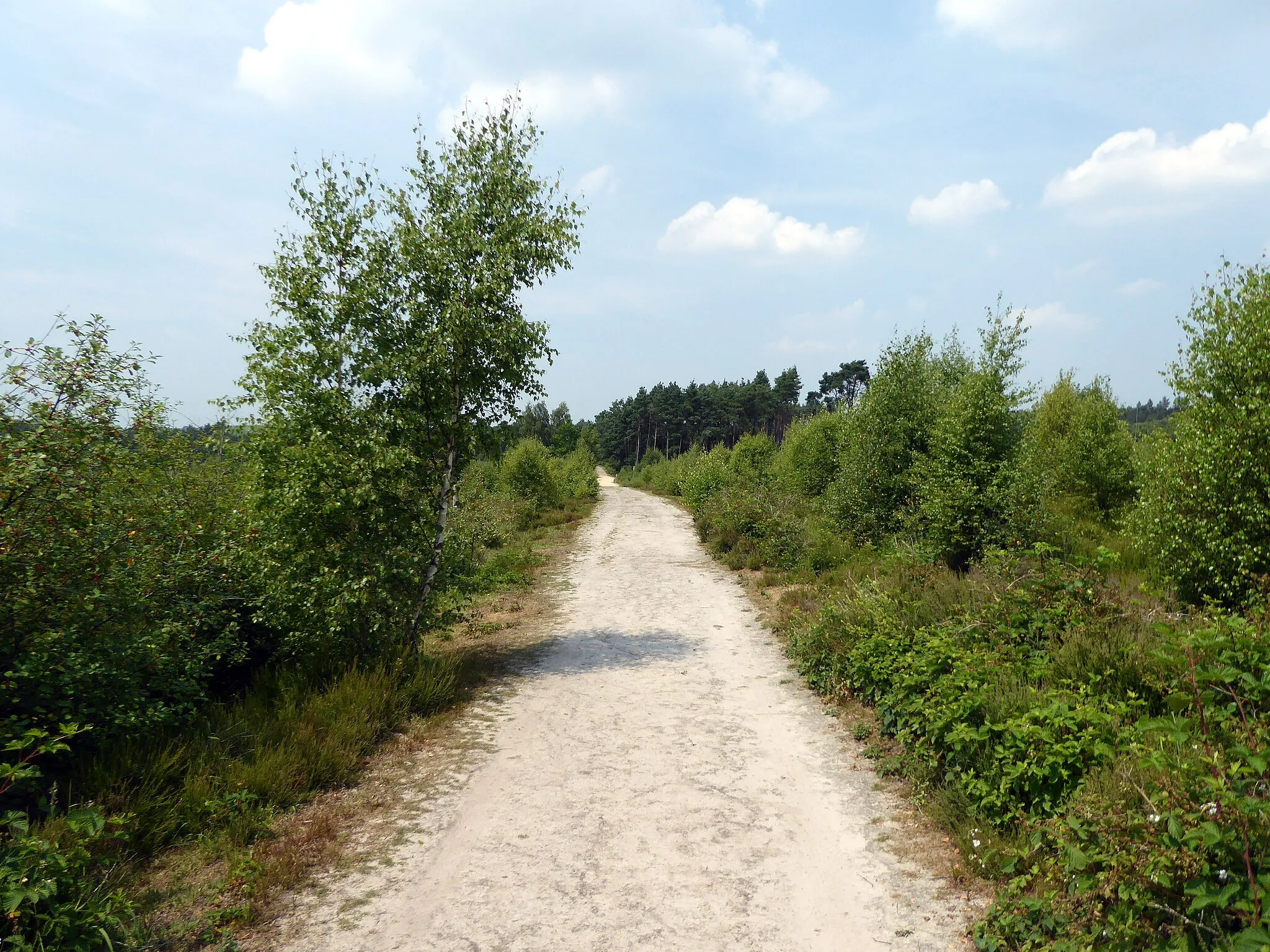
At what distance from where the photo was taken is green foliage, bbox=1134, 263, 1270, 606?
25.9 ft

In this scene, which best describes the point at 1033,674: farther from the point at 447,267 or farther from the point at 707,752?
the point at 447,267

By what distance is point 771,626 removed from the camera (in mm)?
11734

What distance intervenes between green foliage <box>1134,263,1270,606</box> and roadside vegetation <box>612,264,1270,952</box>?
31 millimetres

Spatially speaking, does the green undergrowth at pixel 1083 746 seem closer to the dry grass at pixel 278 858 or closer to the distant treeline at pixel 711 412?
the dry grass at pixel 278 858

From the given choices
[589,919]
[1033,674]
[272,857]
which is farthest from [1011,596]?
[272,857]

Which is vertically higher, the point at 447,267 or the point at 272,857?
the point at 447,267

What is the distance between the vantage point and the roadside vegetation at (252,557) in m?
4.59

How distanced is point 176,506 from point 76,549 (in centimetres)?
152

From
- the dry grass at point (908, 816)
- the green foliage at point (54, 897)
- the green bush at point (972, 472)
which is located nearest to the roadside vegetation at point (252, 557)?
the green foliage at point (54, 897)

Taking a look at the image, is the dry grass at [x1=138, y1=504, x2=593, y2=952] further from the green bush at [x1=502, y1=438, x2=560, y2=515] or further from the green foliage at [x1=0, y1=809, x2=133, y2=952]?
the green bush at [x1=502, y1=438, x2=560, y2=515]

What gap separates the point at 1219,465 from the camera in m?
8.20

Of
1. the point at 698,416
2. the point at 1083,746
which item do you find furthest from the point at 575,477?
the point at 698,416

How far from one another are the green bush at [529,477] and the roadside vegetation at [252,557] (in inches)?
901

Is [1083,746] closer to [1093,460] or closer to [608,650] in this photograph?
[608,650]
